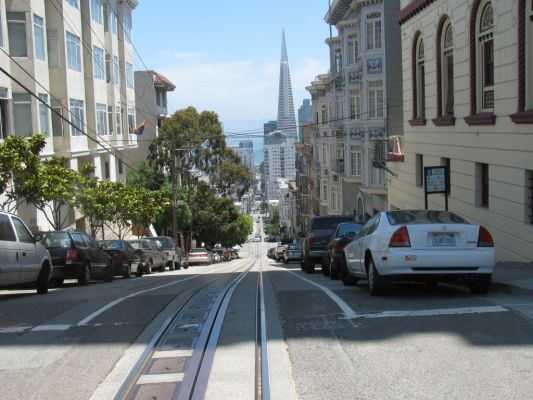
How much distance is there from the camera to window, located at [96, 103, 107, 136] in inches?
1531

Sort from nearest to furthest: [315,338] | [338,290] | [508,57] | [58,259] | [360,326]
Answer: [315,338] → [360,326] → [338,290] → [508,57] → [58,259]

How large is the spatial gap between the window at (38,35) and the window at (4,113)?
358cm

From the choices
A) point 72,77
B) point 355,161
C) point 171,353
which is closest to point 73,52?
point 72,77

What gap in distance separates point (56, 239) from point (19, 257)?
4.87m

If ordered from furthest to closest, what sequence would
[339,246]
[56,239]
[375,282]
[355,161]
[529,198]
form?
1. [355,161]
2. [56,239]
3. [339,246]
4. [529,198]
5. [375,282]

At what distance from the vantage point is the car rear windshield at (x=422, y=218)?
10586mm

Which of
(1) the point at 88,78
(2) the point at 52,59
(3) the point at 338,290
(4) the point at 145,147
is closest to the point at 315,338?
(3) the point at 338,290

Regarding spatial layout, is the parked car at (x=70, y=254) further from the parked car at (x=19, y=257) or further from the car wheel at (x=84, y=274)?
the parked car at (x=19, y=257)

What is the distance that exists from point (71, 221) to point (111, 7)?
15.4m

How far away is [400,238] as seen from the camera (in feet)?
33.7

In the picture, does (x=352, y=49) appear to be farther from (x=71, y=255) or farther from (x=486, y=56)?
(x=71, y=255)

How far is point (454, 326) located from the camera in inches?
309

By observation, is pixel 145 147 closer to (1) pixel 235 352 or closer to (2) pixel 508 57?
(2) pixel 508 57

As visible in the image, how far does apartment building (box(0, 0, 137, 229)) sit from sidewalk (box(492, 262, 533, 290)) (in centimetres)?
1624
